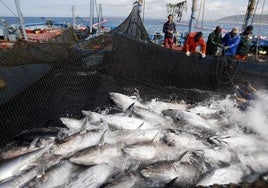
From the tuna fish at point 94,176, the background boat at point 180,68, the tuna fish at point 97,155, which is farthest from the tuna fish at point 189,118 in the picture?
the tuna fish at point 94,176

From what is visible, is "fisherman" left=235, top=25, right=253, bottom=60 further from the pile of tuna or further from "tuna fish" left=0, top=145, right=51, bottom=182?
"tuna fish" left=0, top=145, right=51, bottom=182

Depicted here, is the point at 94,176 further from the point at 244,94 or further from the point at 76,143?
the point at 244,94

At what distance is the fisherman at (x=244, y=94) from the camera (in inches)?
323

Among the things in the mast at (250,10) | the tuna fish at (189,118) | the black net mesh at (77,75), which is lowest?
the tuna fish at (189,118)

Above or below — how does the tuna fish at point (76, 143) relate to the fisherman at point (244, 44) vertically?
below

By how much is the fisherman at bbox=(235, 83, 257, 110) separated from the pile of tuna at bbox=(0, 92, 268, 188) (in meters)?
0.88

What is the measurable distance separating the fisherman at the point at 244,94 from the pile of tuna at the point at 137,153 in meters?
0.88

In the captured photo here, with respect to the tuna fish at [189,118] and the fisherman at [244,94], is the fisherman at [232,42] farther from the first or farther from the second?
the tuna fish at [189,118]

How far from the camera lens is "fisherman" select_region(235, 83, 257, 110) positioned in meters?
8.20

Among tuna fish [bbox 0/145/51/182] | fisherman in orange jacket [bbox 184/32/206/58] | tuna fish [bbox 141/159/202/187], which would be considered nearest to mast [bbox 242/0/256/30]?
fisherman in orange jacket [bbox 184/32/206/58]

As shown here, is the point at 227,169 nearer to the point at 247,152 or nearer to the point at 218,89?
the point at 247,152

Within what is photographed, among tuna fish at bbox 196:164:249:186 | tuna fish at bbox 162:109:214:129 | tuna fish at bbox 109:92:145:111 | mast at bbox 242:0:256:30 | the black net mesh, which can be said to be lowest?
tuna fish at bbox 196:164:249:186

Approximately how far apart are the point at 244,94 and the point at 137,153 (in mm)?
4647

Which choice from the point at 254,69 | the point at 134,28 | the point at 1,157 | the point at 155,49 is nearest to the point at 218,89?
the point at 254,69
